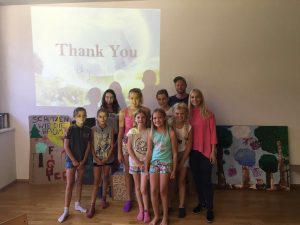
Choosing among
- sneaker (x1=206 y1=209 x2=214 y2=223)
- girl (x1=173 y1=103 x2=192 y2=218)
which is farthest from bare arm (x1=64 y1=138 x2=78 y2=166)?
sneaker (x1=206 y1=209 x2=214 y2=223)

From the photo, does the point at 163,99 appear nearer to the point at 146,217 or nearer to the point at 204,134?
the point at 204,134

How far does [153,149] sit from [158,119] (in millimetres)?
291

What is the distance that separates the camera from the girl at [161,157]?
2652 mm

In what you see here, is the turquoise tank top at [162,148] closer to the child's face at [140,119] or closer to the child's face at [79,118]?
the child's face at [140,119]

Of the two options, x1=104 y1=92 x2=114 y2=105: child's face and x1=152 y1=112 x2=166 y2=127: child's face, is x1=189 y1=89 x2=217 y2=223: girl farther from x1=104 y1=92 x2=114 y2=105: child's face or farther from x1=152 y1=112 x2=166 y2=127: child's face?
x1=104 y1=92 x2=114 y2=105: child's face

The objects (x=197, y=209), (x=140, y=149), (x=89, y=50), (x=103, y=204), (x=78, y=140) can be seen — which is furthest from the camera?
(x=89, y=50)

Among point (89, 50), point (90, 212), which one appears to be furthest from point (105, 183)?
point (89, 50)

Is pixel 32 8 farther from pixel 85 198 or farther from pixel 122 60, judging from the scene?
pixel 85 198

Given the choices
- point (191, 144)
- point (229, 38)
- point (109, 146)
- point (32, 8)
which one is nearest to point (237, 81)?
point (229, 38)

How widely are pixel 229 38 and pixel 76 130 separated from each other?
214cm

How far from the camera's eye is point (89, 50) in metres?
3.69

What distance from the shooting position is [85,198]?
133 inches

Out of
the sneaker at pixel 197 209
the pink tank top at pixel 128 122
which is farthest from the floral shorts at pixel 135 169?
the sneaker at pixel 197 209

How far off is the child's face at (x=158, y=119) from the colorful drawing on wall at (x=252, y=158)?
1.27 metres
